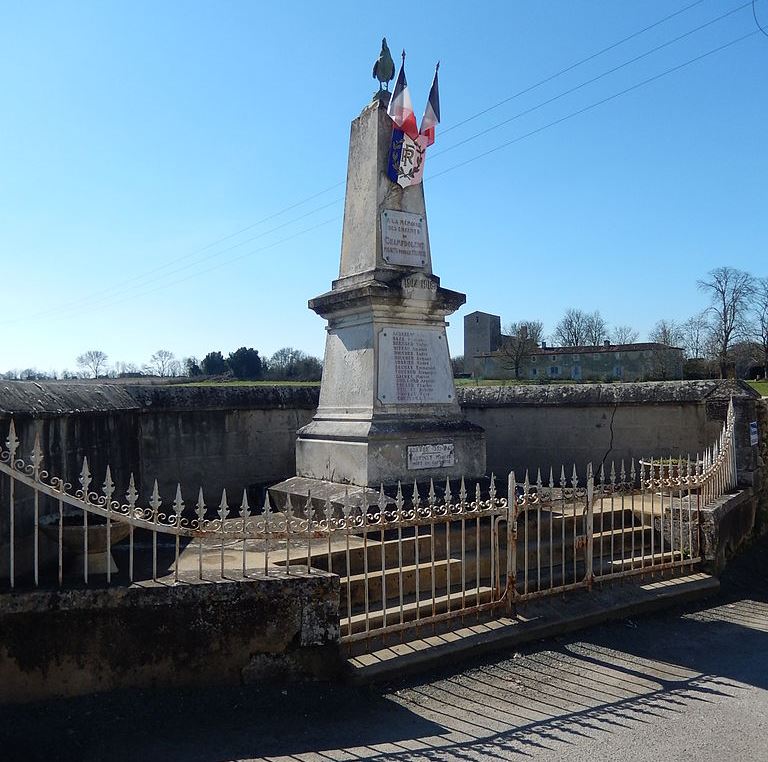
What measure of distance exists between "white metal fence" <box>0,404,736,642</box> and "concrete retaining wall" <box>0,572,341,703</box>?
16cm

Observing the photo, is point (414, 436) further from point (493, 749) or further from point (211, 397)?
point (493, 749)

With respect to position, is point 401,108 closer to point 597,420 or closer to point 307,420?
point 307,420

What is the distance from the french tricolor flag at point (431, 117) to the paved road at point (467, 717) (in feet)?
19.4

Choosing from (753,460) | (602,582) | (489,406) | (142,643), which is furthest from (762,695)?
(489,406)

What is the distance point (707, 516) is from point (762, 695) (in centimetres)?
276

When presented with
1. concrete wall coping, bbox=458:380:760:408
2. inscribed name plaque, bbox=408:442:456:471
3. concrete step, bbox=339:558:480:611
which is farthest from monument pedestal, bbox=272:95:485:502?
concrete wall coping, bbox=458:380:760:408

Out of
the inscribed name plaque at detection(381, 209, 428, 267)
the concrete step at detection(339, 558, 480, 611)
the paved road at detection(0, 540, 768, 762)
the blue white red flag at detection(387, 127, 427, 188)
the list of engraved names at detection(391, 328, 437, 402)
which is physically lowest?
the paved road at detection(0, 540, 768, 762)

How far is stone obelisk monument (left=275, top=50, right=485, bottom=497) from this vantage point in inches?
293

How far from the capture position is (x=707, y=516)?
6.84m

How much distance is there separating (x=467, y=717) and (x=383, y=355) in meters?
4.25

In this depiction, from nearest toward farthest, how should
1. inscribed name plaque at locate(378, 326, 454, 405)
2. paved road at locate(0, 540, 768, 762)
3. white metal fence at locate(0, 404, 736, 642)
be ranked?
paved road at locate(0, 540, 768, 762)
white metal fence at locate(0, 404, 736, 642)
inscribed name plaque at locate(378, 326, 454, 405)

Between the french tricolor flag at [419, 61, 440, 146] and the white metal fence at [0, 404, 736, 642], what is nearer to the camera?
the white metal fence at [0, 404, 736, 642]

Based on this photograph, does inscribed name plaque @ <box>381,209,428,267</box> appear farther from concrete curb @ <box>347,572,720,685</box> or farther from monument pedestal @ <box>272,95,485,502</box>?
concrete curb @ <box>347,572,720,685</box>

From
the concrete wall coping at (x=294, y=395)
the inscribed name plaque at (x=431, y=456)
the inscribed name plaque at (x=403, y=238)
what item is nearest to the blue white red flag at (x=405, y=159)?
the inscribed name plaque at (x=403, y=238)
